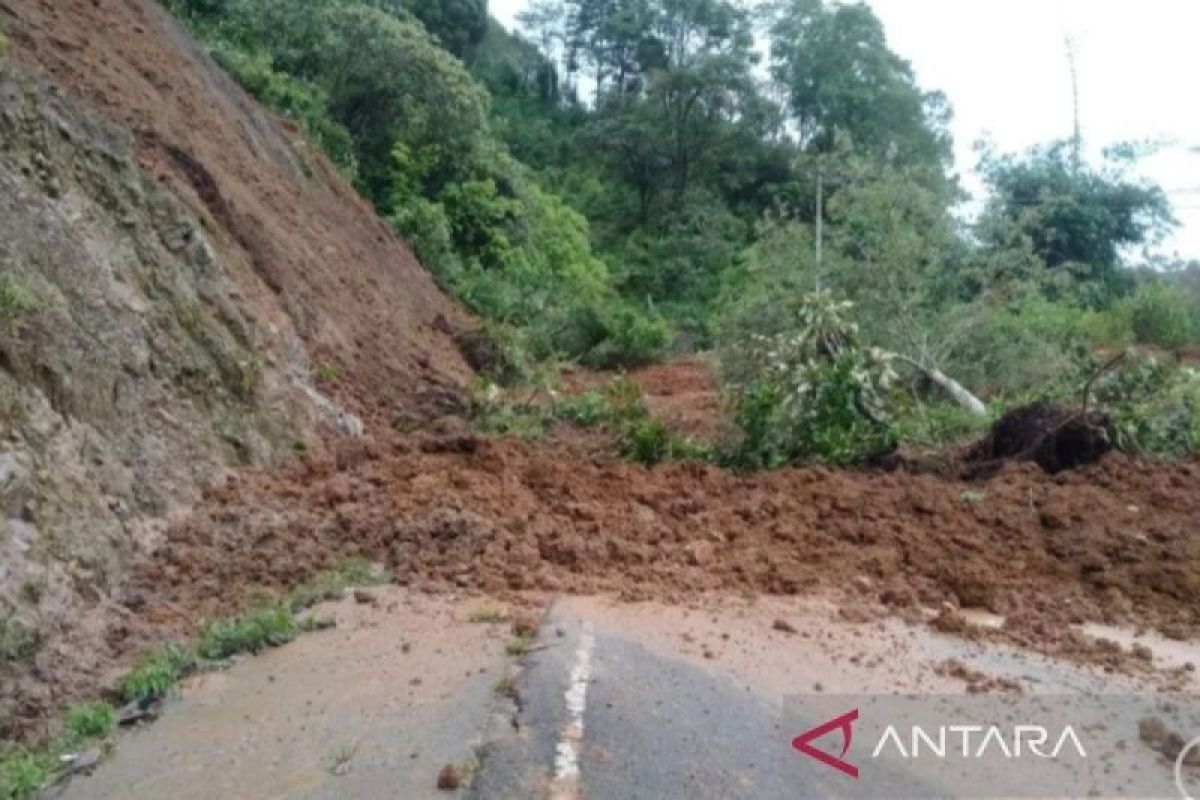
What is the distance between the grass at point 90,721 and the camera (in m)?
4.39

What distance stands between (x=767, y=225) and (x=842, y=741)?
1396 centimetres

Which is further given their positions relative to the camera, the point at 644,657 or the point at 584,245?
the point at 584,245

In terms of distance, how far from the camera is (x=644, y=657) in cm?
495

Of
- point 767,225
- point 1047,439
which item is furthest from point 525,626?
point 767,225

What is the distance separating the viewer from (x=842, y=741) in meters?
4.47

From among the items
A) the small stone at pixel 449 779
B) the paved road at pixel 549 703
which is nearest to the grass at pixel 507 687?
the paved road at pixel 549 703

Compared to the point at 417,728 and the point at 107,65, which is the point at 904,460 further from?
the point at 107,65

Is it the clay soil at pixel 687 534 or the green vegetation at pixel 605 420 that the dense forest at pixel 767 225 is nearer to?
the green vegetation at pixel 605 420

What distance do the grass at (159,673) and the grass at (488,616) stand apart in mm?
1224

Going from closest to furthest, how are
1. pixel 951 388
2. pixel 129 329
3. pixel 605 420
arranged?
pixel 129 329, pixel 605 420, pixel 951 388

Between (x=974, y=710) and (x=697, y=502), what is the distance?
312 cm

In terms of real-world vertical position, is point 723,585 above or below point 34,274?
below

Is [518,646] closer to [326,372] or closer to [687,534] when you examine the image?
[687,534]

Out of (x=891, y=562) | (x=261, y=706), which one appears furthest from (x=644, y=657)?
(x=891, y=562)
